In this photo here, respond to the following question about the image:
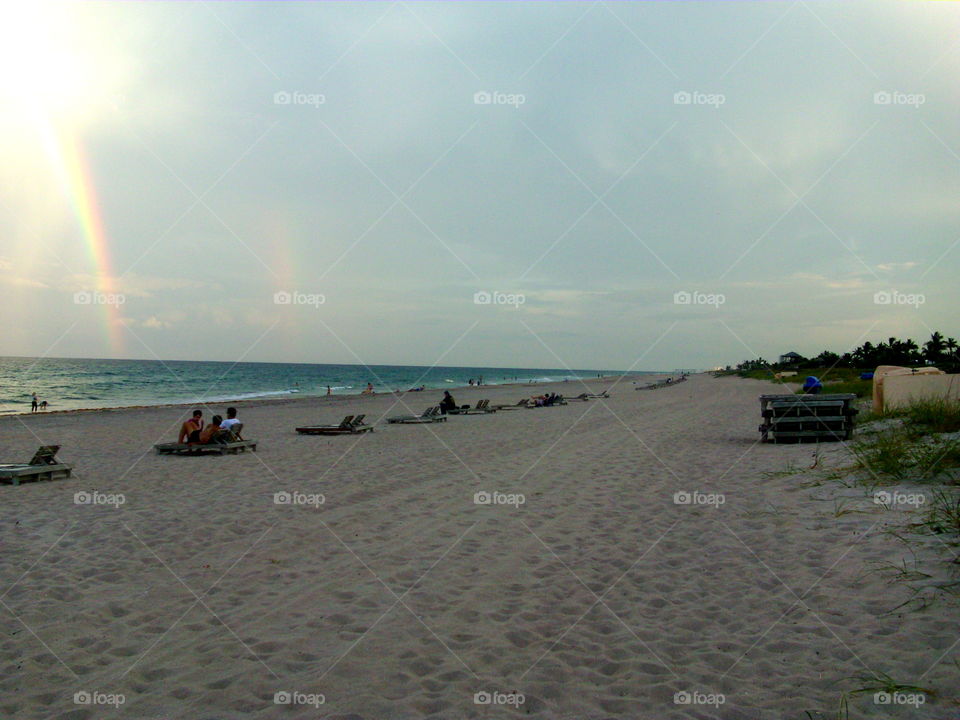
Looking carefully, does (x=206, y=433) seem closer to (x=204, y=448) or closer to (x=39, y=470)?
(x=204, y=448)

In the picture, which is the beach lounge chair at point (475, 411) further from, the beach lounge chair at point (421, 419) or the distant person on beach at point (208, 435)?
the distant person on beach at point (208, 435)

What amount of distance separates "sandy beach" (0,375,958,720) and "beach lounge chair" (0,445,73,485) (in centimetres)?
29

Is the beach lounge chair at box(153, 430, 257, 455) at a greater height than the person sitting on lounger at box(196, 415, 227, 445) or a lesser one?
lesser

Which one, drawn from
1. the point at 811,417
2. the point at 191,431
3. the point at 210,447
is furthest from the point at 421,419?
the point at 811,417

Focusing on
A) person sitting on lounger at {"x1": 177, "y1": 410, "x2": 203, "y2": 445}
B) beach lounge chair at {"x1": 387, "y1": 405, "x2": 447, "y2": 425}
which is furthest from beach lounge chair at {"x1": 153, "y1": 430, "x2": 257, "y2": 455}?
beach lounge chair at {"x1": 387, "y1": 405, "x2": 447, "y2": 425}

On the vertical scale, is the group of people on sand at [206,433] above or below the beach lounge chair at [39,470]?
above

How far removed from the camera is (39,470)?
1144 centimetres

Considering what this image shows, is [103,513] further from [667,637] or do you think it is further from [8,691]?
[667,637]

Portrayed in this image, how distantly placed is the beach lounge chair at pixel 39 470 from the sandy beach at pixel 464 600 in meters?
0.29

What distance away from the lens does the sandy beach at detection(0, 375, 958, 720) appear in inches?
155

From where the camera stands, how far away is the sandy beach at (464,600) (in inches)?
155

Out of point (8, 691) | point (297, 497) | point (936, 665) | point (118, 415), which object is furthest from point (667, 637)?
point (118, 415)

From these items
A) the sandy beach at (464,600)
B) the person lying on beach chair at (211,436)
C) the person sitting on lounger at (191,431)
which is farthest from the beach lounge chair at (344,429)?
the sandy beach at (464,600)

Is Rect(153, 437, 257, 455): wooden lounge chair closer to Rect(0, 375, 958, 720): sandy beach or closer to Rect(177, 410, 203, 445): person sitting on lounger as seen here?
Rect(177, 410, 203, 445): person sitting on lounger
